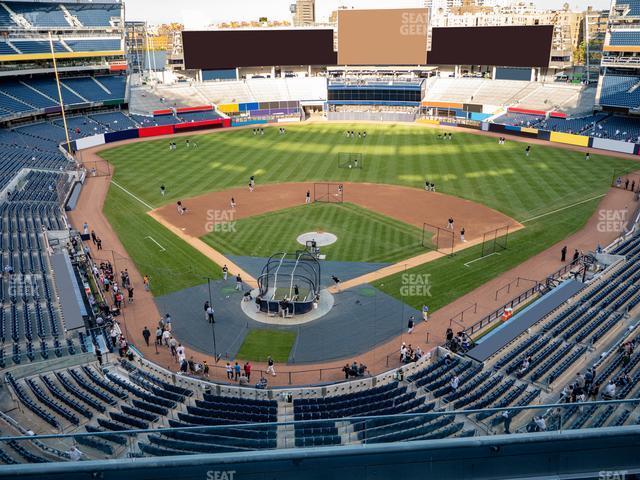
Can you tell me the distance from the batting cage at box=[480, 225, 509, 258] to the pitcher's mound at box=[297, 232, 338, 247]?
1070 cm

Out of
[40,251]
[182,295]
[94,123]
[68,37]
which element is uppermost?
[68,37]

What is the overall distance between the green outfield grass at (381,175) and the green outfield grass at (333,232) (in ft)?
2.99

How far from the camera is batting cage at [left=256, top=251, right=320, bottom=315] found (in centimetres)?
2800

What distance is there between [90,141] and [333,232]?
150 ft

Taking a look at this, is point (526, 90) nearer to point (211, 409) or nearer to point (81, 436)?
point (211, 409)

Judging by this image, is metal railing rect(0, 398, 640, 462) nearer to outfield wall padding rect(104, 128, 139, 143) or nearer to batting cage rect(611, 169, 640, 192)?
batting cage rect(611, 169, 640, 192)

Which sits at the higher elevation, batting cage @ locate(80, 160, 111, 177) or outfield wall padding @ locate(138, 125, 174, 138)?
outfield wall padding @ locate(138, 125, 174, 138)

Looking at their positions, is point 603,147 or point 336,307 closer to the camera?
point 336,307

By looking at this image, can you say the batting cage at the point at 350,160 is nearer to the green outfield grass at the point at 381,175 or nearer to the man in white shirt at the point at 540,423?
the green outfield grass at the point at 381,175

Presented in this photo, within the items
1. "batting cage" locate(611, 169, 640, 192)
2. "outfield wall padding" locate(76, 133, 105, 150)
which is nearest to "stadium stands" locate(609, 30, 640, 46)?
"batting cage" locate(611, 169, 640, 192)

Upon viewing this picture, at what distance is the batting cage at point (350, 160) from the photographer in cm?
5874

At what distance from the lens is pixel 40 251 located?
3198 cm

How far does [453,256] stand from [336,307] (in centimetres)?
1066

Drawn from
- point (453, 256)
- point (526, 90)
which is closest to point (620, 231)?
point (453, 256)
